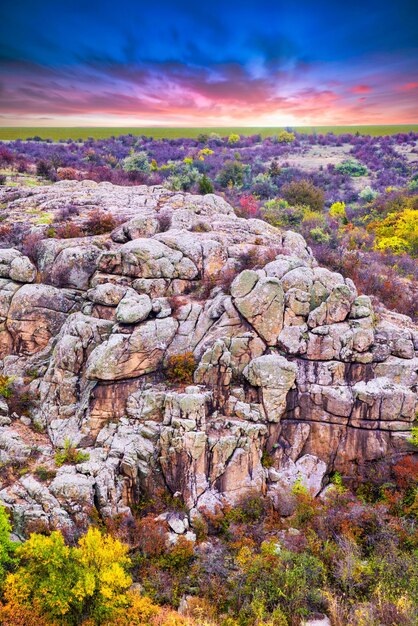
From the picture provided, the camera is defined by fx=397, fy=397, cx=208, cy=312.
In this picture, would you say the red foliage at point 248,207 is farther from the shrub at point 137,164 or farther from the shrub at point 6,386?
the shrub at point 6,386

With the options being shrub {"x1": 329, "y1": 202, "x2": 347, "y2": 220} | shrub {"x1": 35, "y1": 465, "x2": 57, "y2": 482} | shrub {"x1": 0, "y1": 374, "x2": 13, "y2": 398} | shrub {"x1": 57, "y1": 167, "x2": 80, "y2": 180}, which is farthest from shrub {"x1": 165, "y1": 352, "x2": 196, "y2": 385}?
shrub {"x1": 329, "y1": 202, "x2": 347, "y2": 220}

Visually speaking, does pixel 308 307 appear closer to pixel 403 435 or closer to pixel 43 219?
pixel 403 435

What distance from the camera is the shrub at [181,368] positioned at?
16.9 m

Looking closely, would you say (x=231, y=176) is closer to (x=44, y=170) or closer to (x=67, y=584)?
(x=44, y=170)

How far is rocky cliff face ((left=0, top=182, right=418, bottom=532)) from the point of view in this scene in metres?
15.3

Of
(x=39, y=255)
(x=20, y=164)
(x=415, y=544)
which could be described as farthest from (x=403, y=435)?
(x=20, y=164)

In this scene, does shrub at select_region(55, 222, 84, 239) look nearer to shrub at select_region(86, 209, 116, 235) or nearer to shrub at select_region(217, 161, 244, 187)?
shrub at select_region(86, 209, 116, 235)

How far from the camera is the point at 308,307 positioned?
58.3ft

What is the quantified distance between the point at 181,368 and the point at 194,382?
81cm

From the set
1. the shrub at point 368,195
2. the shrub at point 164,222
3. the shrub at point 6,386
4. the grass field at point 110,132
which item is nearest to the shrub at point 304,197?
the shrub at point 368,195

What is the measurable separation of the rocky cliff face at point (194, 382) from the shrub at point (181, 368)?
253 mm

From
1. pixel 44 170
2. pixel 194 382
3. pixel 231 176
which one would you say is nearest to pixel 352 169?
pixel 231 176

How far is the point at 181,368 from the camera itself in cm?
1695

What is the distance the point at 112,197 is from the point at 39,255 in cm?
1003
